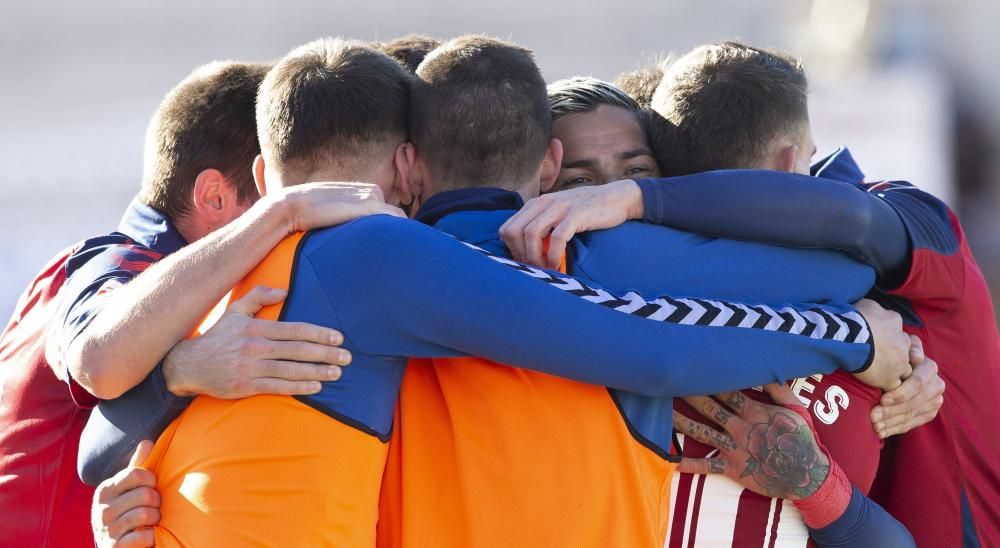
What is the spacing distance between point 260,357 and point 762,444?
114 centimetres

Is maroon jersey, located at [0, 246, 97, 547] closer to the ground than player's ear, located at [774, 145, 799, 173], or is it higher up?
closer to the ground

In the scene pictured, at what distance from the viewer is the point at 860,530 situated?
2590mm

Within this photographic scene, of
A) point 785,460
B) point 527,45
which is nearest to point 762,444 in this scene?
point 785,460

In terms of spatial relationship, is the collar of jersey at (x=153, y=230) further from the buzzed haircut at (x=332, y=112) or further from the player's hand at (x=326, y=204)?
the player's hand at (x=326, y=204)

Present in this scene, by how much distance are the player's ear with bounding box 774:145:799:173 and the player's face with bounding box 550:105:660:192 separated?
331 millimetres

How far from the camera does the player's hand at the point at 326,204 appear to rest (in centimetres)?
230

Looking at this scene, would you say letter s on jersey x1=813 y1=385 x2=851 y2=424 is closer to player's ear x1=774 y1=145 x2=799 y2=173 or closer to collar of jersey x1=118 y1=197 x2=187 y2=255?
player's ear x1=774 y1=145 x2=799 y2=173

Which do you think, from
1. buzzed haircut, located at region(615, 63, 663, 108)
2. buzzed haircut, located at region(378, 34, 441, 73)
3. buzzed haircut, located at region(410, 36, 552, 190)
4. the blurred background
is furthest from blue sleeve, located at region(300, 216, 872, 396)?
the blurred background

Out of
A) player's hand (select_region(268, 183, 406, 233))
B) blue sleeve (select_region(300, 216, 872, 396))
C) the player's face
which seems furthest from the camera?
the player's face

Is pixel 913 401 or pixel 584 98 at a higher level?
pixel 584 98

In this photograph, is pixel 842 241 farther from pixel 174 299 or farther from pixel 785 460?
pixel 174 299

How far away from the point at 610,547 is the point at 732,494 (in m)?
0.47

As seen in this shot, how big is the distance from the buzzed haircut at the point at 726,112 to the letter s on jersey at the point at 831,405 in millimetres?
647

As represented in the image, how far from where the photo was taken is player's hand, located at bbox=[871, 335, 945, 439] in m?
2.75
